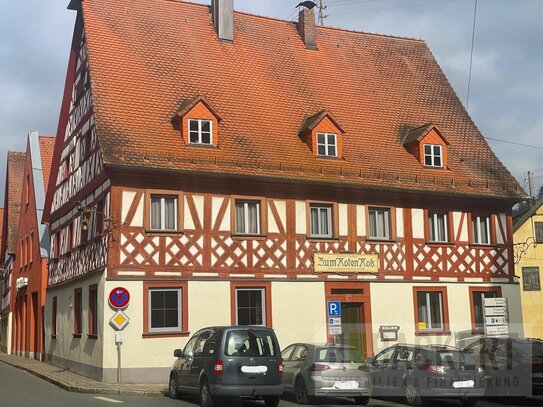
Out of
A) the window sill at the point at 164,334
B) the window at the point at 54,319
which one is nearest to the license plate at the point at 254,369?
the window sill at the point at 164,334

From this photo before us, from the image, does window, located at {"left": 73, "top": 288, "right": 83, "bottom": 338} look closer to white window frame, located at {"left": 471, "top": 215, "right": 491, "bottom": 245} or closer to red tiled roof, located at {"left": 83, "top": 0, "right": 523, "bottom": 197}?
red tiled roof, located at {"left": 83, "top": 0, "right": 523, "bottom": 197}

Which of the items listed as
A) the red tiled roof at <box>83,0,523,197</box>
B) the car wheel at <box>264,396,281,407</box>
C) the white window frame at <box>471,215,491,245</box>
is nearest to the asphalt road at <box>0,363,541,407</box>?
the car wheel at <box>264,396,281,407</box>

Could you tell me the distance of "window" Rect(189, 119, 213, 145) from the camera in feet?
81.3

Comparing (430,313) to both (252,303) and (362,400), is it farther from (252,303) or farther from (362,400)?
(362,400)

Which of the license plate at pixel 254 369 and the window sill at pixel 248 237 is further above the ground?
the window sill at pixel 248 237

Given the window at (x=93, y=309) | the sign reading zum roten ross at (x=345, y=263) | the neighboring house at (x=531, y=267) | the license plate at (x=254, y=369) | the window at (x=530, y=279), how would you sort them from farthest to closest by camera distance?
the window at (x=530, y=279) → the neighboring house at (x=531, y=267) → the sign reading zum roten ross at (x=345, y=263) → the window at (x=93, y=309) → the license plate at (x=254, y=369)

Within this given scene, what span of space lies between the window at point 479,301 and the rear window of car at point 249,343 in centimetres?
1340

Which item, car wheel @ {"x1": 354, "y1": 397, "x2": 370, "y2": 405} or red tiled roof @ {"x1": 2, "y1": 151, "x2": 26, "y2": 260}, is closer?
car wheel @ {"x1": 354, "y1": 397, "x2": 370, "y2": 405}

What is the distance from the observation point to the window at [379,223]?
87.5ft

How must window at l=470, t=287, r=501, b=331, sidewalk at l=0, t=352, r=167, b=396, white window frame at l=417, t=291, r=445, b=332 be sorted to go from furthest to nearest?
1. window at l=470, t=287, r=501, b=331
2. white window frame at l=417, t=291, r=445, b=332
3. sidewalk at l=0, t=352, r=167, b=396

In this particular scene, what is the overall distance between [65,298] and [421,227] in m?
13.9

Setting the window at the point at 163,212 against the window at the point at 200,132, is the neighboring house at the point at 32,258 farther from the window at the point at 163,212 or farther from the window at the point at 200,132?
the window at the point at 200,132

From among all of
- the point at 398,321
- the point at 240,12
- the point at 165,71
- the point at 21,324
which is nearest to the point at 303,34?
the point at 240,12

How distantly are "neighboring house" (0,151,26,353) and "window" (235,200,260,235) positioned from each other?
24.6 metres
